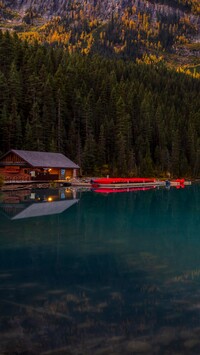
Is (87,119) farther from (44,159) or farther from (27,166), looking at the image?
(27,166)

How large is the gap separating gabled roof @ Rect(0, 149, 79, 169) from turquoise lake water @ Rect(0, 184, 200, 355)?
41.6 meters

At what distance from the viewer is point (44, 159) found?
218ft

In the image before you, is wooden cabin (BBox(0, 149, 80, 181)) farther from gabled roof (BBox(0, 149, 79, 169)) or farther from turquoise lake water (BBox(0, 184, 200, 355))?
turquoise lake water (BBox(0, 184, 200, 355))

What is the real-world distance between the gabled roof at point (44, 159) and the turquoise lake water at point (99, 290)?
4156 centimetres

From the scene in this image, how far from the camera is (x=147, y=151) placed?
102 metres

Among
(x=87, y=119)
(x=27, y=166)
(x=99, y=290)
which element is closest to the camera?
(x=99, y=290)

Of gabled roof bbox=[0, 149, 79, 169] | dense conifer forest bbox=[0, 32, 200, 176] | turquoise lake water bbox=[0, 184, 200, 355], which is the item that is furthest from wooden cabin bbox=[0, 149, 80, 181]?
turquoise lake water bbox=[0, 184, 200, 355]

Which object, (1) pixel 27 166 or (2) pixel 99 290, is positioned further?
(1) pixel 27 166

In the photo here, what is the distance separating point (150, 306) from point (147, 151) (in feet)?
306

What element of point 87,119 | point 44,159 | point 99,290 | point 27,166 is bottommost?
point 99,290

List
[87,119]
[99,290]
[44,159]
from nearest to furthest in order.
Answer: [99,290] → [44,159] → [87,119]

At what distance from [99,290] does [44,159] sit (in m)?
56.6

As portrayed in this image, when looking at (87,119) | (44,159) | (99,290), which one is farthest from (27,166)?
(99,290)

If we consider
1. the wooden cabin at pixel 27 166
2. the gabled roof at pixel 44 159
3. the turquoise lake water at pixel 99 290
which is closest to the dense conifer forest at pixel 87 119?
the gabled roof at pixel 44 159
